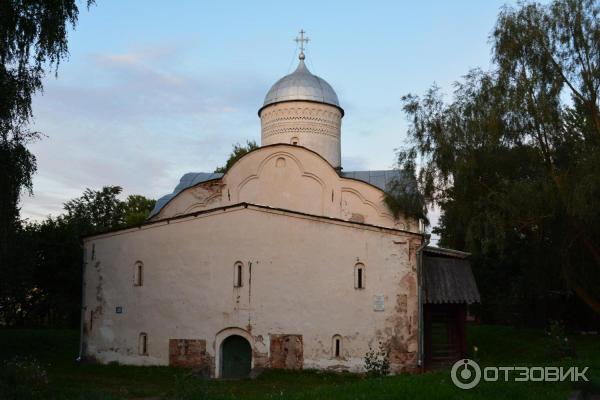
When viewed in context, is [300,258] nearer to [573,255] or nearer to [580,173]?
[580,173]

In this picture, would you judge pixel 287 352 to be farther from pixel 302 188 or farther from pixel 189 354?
pixel 302 188

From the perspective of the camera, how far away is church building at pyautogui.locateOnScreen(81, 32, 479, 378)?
15.0 metres

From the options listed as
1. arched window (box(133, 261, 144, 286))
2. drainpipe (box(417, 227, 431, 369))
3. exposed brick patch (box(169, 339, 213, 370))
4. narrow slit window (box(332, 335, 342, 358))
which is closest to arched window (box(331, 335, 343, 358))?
narrow slit window (box(332, 335, 342, 358))

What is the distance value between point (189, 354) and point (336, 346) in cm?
358

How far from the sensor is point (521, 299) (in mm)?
26016

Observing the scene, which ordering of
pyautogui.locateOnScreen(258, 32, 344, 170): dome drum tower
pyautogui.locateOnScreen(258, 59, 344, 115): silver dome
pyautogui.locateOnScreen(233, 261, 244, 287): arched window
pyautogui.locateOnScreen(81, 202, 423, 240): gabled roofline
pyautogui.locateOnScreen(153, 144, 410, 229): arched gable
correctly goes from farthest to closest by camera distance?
1. pyautogui.locateOnScreen(258, 59, 344, 115): silver dome
2. pyautogui.locateOnScreen(258, 32, 344, 170): dome drum tower
3. pyautogui.locateOnScreen(153, 144, 410, 229): arched gable
4. pyautogui.locateOnScreen(233, 261, 244, 287): arched window
5. pyautogui.locateOnScreen(81, 202, 423, 240): gabled roofline

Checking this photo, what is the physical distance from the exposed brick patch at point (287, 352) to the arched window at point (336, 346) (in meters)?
0.74

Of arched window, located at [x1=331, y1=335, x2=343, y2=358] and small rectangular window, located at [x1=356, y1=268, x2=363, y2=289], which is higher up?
small rectangular window, located at [x1=356, y1=268, x2=363, y2=289]

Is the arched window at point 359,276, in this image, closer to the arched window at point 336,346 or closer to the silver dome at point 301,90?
the arched window at point 336,346

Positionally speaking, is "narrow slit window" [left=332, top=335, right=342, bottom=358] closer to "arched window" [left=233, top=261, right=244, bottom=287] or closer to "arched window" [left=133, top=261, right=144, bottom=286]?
"arched window" [left=233, top=261, right=244, bottom=287]

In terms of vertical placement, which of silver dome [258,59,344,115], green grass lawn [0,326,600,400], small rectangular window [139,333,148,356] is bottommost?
green grass lawn [0,326,600,400]

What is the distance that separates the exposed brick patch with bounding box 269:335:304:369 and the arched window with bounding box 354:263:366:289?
1840mm

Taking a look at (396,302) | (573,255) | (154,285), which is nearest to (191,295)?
(154,285)

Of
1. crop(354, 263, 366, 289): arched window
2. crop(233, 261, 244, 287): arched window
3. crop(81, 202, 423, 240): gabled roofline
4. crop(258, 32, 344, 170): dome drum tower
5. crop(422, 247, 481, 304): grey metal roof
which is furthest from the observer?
crop(258, 32, 344, 170): dome drum tower
